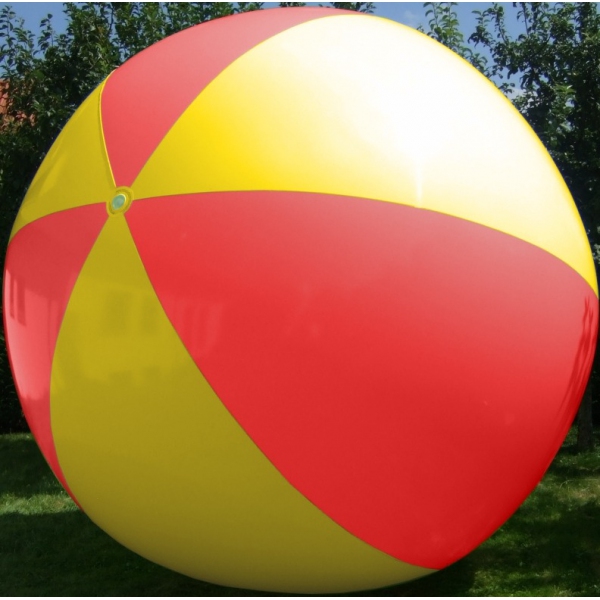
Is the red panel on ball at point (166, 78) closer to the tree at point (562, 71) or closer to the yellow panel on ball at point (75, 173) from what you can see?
the yellow panel on ball at point (75, 173)

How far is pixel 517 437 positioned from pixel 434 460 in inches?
20.9

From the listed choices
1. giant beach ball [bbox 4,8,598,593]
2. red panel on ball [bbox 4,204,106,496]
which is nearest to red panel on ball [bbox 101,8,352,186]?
giant beach ball [bbox 4,8,598,593]

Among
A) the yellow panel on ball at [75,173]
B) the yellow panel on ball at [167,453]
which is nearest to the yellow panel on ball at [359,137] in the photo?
the yellow panel on ball at [75,173]

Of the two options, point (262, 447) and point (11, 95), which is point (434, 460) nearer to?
point (262, 447)

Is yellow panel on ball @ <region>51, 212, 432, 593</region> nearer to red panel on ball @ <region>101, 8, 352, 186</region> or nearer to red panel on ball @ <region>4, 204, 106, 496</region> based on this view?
red panel on ball @ <region>4, 204, 106, 496</region>

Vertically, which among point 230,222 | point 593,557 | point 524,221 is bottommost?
point 593,557

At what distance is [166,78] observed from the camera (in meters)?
4.26

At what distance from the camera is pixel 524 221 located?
4.12 m

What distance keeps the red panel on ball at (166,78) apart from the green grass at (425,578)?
2.70 m

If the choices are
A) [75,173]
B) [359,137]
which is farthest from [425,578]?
[75,173]

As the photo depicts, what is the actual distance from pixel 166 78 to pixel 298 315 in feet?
5.09

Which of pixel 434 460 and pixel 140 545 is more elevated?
pixel 434 460

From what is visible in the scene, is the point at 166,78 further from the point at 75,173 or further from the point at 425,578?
the point at 425,578

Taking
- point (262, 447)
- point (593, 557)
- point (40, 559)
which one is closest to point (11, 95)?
point (40, 559)
